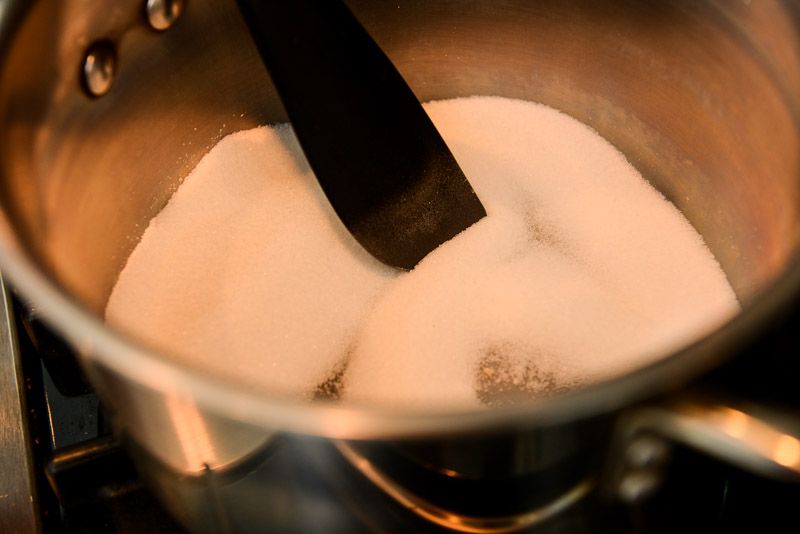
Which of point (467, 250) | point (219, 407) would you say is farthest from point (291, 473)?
point (467, 250)

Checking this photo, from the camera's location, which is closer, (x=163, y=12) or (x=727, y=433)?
(x=727, y=433)

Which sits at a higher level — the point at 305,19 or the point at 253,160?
the point at 305,19

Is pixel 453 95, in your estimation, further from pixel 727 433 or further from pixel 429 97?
pixel 727 433

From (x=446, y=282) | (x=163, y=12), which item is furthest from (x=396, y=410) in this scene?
(x=163, y=12)

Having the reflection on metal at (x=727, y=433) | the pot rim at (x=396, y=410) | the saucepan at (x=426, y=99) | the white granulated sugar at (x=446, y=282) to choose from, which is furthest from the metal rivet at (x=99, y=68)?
the reflection on metal at (x=727, y=433)

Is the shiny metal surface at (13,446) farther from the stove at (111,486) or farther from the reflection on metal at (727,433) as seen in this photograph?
the reflection on metal at (727,433)

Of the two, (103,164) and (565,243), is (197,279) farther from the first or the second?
(565,243)
